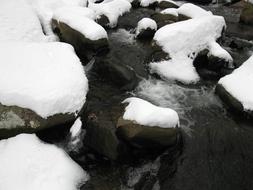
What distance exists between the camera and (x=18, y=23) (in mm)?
8773

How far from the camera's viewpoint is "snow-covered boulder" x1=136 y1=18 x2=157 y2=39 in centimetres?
984

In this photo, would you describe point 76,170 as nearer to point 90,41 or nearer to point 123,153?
point 123,153

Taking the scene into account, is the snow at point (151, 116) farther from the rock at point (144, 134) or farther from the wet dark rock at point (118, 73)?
the wet dark rock at point (118, 73)

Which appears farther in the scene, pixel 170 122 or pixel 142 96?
pixel 142 96

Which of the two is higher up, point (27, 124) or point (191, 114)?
point (27, 124)

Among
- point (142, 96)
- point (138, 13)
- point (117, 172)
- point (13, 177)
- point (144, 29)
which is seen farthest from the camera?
point (138, 13)

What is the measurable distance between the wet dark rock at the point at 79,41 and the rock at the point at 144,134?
10.4 ft

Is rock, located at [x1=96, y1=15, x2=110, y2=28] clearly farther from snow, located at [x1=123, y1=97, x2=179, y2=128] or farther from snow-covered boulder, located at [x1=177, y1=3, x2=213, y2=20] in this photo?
snow, located at [x1=123, y1=97, x2=179, y2=128]

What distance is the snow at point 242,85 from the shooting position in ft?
23.1

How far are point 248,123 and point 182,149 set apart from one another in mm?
1746

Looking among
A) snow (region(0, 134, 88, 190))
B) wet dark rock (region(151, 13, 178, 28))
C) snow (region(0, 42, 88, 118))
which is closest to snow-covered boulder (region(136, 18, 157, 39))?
wet dark rock (region(151, 13, 178, 28))

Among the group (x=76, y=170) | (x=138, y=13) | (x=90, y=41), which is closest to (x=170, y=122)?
(x=76, y=170)

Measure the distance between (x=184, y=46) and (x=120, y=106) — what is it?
3253mm

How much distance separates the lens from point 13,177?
17.3 ft
